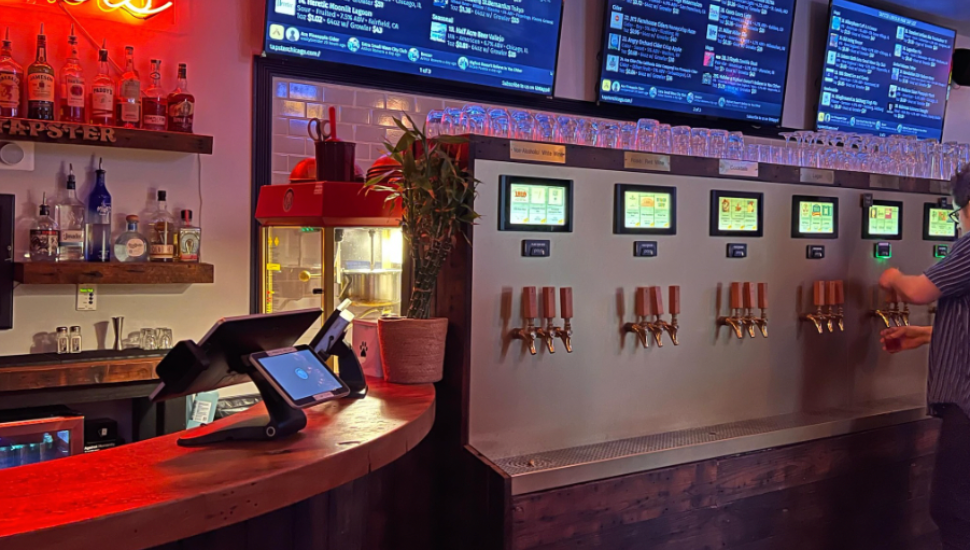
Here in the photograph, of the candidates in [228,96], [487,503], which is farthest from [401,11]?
[487,503]

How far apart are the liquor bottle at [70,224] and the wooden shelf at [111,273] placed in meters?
0.10

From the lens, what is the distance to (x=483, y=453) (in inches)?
88.0

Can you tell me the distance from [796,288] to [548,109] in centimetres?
203

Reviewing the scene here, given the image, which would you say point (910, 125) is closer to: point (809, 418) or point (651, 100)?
point (651, 100)

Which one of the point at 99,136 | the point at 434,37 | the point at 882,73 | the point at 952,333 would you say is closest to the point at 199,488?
the point at 99,136

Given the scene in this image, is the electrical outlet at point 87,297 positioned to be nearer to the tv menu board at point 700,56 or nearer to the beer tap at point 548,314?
the beer tap at point 548,314

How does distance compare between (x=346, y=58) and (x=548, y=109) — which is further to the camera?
(x=548, y=109)

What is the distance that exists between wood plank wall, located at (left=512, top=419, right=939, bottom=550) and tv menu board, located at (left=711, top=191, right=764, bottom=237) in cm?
78

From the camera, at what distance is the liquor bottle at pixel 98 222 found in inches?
126

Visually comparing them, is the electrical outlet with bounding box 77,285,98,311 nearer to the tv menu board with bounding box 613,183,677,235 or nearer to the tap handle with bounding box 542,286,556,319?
the tap handle with bounding box 542,286,556,319

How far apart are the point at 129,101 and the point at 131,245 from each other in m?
0.61

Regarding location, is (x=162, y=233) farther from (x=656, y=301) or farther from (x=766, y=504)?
(x=766, y=504)

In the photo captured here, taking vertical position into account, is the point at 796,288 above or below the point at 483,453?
above

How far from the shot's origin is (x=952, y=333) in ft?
7.98
